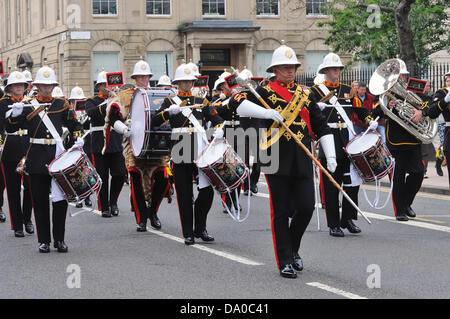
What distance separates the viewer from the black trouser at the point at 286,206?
8.68 metres

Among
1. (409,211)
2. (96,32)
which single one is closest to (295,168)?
(409,211)

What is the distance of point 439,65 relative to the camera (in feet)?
78.5

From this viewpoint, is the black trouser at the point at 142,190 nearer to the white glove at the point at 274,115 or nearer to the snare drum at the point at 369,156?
the snare drum at the point at 369,156

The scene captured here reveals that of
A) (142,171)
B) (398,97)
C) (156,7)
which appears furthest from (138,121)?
(156,7)

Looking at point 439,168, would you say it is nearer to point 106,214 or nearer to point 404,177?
point 404,177

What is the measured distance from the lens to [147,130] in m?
11.4

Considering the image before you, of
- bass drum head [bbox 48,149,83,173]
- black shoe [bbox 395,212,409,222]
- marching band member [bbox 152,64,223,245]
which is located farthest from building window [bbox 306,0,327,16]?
bass drum head [bbox 48,149,83,173]

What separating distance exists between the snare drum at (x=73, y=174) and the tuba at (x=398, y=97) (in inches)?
166

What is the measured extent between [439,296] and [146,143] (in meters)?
4.87

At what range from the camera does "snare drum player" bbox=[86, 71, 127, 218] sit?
1415 cm

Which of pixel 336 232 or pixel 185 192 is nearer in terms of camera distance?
pixel 185 192

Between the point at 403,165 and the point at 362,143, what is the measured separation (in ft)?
5.96

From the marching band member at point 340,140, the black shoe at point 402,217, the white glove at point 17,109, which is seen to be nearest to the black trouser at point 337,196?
the marching band member at point 340,140

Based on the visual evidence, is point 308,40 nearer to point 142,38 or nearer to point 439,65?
point 142,38
